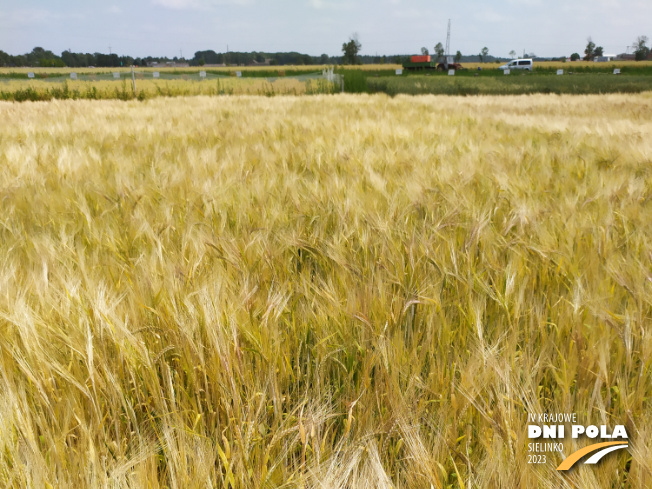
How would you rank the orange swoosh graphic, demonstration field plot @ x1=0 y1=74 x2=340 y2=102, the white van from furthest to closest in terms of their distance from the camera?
the white van
demonstration field plot @ x1=0 y1=74 x2=340 y2=102
the orange swoosh graphic

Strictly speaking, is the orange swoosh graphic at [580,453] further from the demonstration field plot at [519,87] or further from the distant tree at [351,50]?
the distant tree at [351,50]

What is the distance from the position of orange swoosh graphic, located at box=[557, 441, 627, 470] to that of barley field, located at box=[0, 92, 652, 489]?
0.03 feet

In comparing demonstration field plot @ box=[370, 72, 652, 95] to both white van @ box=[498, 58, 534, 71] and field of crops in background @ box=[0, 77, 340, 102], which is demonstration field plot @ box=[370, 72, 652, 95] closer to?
field of crops in background @ box=[0, 77, 340, 102]

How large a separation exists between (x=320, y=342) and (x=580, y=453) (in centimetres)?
42

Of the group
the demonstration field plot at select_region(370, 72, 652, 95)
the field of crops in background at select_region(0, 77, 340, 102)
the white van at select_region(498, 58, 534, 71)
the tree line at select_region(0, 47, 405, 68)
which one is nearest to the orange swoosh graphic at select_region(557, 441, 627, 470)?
the field of crops in background at select_region(0, 77, 340, 102)

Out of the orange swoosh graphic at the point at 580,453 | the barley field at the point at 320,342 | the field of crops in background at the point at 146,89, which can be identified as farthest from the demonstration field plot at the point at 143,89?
the orange swoosh graphic at the point at 580,453

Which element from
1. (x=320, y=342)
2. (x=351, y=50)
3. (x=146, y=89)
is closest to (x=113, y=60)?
(x=351, y=50)

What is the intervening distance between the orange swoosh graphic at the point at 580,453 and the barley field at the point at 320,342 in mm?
10

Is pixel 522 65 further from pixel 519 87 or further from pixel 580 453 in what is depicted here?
pixel 580 453

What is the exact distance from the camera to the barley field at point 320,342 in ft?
1.80

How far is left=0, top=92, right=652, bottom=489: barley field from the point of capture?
1.80 ft

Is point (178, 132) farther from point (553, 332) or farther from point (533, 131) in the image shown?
point (553, 332)

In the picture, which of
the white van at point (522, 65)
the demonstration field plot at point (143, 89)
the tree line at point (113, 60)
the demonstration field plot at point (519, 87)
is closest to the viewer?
the demonstration field plot at point (143, 89)

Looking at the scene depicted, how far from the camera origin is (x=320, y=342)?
752 mm
